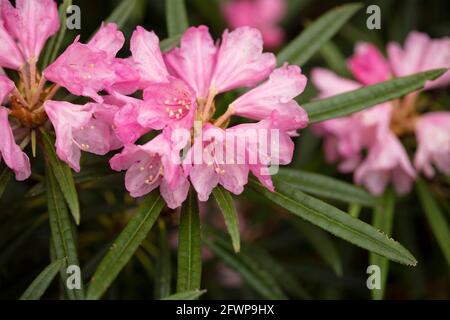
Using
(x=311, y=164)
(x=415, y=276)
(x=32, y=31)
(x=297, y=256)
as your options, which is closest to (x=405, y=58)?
(x=311, y=164)

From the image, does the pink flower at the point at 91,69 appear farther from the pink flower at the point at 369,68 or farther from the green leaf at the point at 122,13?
the pink flower at the point at 369,68

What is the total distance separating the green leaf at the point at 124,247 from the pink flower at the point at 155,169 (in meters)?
0.03

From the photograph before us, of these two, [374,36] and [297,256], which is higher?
[374,36]

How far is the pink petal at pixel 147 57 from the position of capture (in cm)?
135

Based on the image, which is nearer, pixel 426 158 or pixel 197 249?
pixel 197 249

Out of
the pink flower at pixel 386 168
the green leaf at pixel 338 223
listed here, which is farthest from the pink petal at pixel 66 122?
the pink flower at pixel 386 168

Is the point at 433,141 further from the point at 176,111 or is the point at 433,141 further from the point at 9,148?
the point at 9,148

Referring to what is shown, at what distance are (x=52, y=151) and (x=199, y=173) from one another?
1.10 feet

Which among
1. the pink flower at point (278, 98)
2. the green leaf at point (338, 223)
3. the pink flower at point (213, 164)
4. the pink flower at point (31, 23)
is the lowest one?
the green leaf at point (338, 223)

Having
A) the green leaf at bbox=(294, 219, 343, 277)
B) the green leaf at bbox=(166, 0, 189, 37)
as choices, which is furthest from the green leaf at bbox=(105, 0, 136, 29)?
the green leaf at bbox=(294, 219, 343, 277)

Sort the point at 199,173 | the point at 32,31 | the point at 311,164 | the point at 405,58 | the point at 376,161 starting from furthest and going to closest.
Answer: the point at 311,164 → the point at 405,58 → the point at 376,161 → the point at 32,31 → the point at 199,173

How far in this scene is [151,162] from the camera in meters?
1.37

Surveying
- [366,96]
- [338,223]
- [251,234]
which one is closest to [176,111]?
[338,223]
